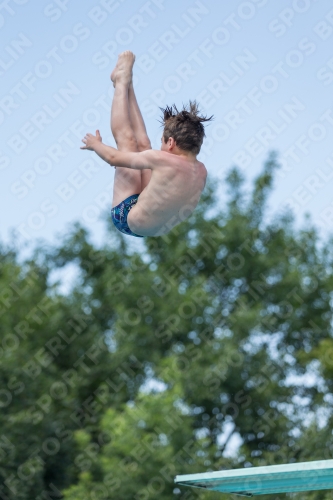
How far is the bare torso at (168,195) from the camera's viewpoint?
381 centimetres

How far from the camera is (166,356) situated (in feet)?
54.9

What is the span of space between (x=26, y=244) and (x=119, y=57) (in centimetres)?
1558

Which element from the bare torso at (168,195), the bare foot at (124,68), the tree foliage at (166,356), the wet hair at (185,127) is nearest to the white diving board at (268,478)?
Answer: the bare torso at (168,195)

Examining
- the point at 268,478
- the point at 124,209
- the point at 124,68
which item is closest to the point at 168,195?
the point at 124,209

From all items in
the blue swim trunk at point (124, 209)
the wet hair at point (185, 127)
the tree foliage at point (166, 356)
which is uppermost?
the tree foliage at point (166, 356)

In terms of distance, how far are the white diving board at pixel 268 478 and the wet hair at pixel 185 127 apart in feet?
7.23

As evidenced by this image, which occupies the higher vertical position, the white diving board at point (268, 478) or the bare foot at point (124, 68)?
the bare foot at point (124, 68)

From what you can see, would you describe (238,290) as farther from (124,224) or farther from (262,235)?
(124,224)

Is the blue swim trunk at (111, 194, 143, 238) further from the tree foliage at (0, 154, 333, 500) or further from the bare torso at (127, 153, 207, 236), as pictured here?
the tree foliage at (0, 154, 333, 500)

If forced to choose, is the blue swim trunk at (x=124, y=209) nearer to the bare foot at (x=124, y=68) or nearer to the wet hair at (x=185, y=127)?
the wet hair at (x=185, y=127)

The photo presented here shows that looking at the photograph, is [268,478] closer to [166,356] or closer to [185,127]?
[185,127]

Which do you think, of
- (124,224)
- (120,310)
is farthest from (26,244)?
(124,224)

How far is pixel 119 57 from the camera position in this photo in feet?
13.1

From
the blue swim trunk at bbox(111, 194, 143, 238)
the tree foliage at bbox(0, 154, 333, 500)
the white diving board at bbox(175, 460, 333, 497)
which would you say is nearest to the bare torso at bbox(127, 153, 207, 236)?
the blue swim trunk at bbox(111, 194, 143, 238)
